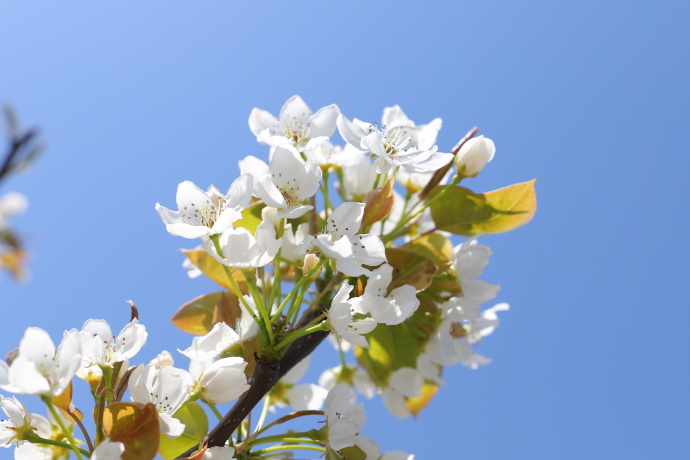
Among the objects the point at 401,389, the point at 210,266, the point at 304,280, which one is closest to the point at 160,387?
the point at 304,280

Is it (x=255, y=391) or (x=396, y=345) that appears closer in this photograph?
(x=255, y=391)

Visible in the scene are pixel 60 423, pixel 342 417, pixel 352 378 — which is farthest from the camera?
pixel 352 378

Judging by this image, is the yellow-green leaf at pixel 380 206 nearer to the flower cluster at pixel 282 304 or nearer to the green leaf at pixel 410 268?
the flower cluster at pixel 282 304

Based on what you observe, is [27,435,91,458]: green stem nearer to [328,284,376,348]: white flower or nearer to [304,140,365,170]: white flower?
[328,284,376,348]: white flower

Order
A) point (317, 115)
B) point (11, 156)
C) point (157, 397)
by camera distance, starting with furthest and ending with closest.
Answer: point (317, 115), point (157, 397), point (11, 156)

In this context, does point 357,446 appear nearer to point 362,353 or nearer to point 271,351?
point 271,351

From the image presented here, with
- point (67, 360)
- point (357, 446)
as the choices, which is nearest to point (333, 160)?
point (357, 446)

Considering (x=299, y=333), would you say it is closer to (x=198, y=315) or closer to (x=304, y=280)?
(x=304, y=280)
